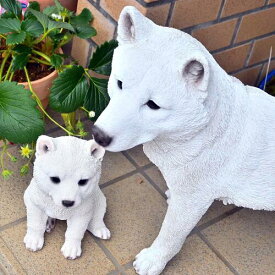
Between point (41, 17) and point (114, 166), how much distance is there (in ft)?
1.86

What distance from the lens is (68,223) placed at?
4.83 ft

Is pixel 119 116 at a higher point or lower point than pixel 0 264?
higher

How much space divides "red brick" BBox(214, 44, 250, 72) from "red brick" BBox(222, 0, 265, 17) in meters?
0.16

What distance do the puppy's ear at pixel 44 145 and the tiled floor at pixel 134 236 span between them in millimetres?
332

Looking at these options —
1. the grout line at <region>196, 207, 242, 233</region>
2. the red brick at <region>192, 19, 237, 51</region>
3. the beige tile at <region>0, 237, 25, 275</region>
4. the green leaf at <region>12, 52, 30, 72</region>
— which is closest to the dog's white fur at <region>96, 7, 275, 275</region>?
the grout line at <region>196, 207, 242, 233</region>

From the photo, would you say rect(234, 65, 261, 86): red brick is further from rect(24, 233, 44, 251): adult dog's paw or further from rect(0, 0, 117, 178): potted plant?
rect(24, 233, 44, 251): adult dog's paw

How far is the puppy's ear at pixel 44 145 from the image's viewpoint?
129 cm

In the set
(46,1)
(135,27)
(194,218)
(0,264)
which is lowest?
(0,264)

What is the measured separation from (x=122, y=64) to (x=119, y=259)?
67 centimetres

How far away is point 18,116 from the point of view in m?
1.47

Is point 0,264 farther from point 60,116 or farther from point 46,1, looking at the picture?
point 46,1

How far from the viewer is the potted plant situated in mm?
1473

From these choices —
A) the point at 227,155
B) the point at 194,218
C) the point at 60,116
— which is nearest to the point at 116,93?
the point at 227,155

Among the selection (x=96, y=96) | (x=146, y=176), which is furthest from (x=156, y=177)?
(x=96, y=96)
